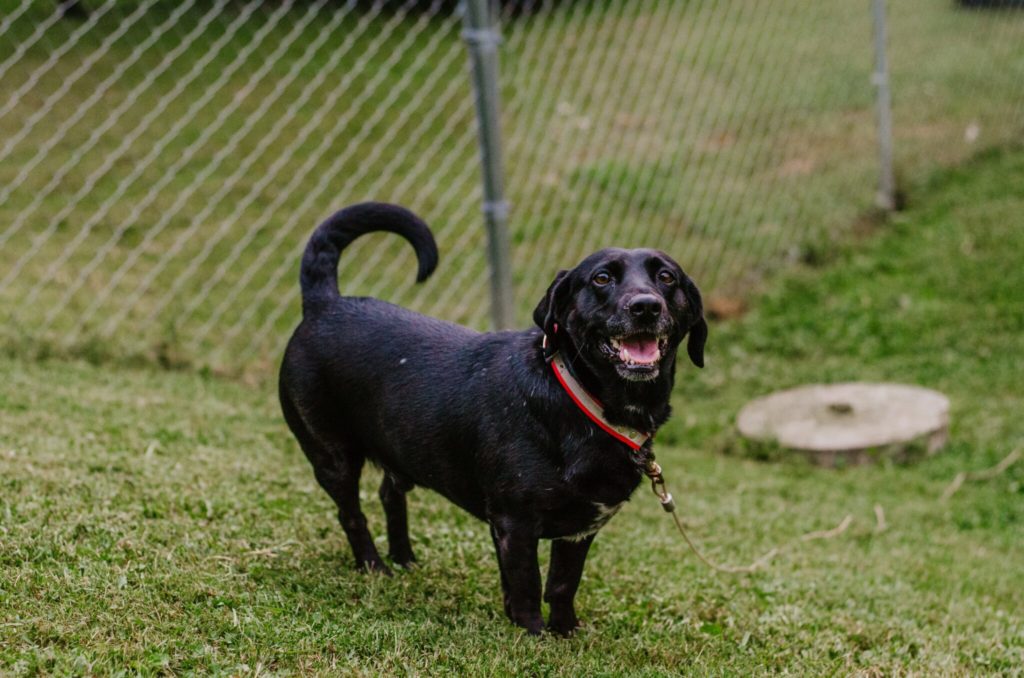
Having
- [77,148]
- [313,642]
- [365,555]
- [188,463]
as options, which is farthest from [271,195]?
[313,642]

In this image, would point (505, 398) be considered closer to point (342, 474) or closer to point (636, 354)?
point (636, 354)

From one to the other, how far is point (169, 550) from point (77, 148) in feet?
16.6

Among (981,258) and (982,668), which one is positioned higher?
(982,668)

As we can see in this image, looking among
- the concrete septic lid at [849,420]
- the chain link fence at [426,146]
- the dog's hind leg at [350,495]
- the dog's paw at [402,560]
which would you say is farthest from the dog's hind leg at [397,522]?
the concrete septic lid at [849,420]

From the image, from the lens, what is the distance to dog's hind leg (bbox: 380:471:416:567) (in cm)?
347

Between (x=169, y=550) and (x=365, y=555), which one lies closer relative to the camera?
(x=169, y=550)

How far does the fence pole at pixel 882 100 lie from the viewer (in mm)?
8156

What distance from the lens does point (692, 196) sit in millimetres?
7742

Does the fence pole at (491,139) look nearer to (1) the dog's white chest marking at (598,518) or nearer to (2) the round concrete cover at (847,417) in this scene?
(2) the round concrete cover at (847,417)

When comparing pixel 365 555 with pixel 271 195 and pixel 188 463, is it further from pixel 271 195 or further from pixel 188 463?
pixel 271 195

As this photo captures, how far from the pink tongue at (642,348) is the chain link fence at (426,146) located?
322 cm

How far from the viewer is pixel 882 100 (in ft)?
26.9

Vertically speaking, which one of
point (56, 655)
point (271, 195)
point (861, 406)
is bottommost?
point (861, 406)

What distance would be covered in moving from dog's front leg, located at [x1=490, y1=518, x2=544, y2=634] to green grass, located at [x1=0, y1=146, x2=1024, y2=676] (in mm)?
70
